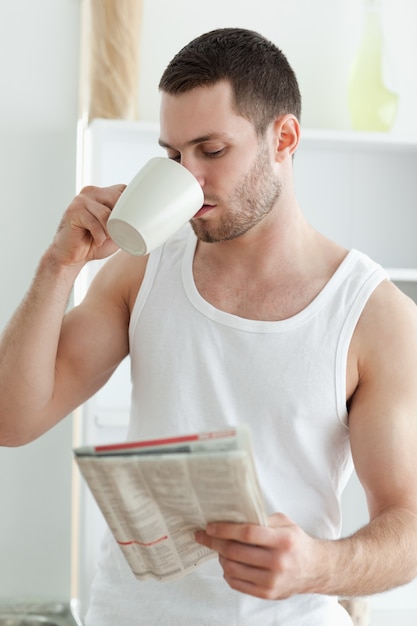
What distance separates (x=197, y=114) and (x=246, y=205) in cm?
15

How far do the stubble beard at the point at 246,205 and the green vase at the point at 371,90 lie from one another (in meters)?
1.27

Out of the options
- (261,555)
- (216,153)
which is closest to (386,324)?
(216,153)

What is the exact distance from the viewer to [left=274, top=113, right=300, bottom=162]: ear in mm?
1492

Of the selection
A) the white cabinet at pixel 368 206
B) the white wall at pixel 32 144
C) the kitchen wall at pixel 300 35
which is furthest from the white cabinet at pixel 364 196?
the white wall at pixel 32 144

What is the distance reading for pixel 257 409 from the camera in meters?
1.37

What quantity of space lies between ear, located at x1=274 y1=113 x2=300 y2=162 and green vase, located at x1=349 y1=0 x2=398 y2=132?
121cm

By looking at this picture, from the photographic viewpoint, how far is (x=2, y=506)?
2814 millimetres

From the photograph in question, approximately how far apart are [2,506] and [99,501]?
191 centimetres

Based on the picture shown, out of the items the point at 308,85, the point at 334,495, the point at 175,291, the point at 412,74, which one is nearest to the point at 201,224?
the point at 175,291

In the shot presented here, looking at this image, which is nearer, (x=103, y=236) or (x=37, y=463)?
(x=103, y=236)

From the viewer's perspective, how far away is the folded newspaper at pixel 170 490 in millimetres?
879

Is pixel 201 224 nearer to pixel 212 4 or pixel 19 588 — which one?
pixel 212 4

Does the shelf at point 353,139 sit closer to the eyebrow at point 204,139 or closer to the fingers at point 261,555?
the eyebrow at point 204,139

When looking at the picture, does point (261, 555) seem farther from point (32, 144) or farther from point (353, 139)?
point (32, 144)
